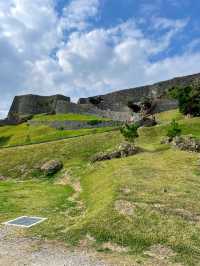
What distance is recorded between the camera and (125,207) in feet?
78.3

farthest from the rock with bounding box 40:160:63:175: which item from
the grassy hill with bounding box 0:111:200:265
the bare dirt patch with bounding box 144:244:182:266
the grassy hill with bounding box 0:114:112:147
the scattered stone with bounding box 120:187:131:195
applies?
the bare dirt patch with bounding box 144:244:182:266

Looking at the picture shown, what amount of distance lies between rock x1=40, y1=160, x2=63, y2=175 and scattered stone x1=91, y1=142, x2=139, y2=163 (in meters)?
3.98

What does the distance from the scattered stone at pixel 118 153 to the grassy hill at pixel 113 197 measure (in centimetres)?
134

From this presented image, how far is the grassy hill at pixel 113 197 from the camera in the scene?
19.8 metres

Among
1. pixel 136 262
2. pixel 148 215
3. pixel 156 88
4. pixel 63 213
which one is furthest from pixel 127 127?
pixel 156 88

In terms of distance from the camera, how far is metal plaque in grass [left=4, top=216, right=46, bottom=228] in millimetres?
23038

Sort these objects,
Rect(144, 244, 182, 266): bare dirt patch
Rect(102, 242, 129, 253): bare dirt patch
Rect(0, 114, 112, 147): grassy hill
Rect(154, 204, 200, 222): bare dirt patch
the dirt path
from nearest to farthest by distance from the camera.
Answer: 1. the dirt path
2. Rect(144, 244, 182, 266): bare dirt patch
3. Rect(102, 242, 129, 253): bare dirt patch
4. Rect(154, 204, 200, 222): bare dirt patch
5. Rect(0, 114, 112, 147): grassy hill

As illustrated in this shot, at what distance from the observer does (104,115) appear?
94875 mm

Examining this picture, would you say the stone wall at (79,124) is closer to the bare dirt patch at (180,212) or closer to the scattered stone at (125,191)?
the scattered stone at (125,191)

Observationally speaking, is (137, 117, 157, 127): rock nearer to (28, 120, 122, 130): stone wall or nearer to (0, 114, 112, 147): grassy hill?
(0, 114, 112, 147): grassy hill

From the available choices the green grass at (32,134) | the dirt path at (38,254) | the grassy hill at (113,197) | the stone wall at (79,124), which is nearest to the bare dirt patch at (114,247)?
the grassy hill at (113,197)

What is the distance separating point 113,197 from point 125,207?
2.20 m

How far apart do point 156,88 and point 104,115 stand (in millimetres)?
17032

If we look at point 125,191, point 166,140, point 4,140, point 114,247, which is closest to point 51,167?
point 166,140
